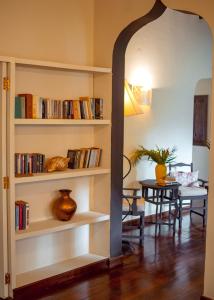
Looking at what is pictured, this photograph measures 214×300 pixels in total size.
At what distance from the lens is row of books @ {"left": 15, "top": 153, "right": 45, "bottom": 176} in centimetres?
373

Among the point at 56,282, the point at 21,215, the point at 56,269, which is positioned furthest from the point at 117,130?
the point at 56,282

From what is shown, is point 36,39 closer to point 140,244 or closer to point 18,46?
point 18,46

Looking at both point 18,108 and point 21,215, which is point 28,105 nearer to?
point 18,108

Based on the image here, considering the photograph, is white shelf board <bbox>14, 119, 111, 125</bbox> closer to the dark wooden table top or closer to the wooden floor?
the wooden floor

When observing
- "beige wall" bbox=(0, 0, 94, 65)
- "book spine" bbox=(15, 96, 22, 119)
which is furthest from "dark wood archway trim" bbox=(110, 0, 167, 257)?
"book spine" bbox=(15, 96, 22, 119)

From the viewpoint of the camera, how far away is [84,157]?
14.1 feet

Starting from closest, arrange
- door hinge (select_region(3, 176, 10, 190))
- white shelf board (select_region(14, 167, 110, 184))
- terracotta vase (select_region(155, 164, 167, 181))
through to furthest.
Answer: door hinge (select_region(3, 176, 10, 190)) < white shelf board (select_region(14, 167, 110, 184)) < terracotta vase (select_region(155, 164, 167, 181))

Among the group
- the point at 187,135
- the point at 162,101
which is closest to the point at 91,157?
the point at 162,101

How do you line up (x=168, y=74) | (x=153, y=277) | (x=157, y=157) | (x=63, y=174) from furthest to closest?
(x=168, y=74), (x=157, y=157), (x=153, y=277), (x=63, y=174)

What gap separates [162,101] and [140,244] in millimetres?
2326

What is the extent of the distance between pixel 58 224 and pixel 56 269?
49 cm

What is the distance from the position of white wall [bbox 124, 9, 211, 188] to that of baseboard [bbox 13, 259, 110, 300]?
1980 millimetres

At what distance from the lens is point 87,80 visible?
444 cm

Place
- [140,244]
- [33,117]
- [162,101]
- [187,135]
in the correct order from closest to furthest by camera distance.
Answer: [33,117] < [140,244] < [162,101] < [187,135]
